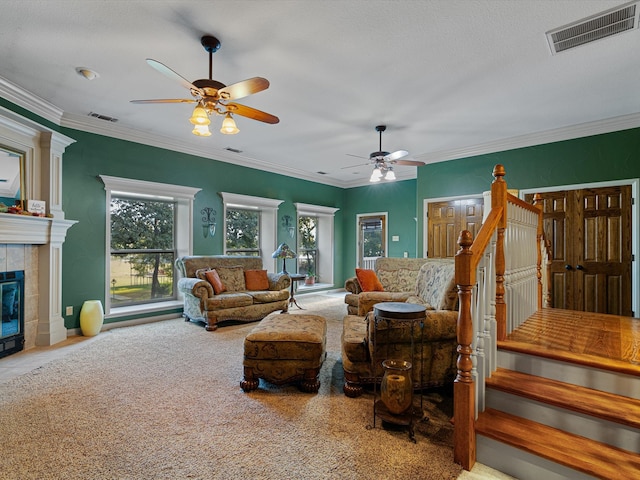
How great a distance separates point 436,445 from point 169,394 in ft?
6.71

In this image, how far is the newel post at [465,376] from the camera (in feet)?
5.91

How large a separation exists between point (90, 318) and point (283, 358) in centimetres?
318

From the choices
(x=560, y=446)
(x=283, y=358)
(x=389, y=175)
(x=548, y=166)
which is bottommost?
(x=560, y=446)

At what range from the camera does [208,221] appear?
586cm

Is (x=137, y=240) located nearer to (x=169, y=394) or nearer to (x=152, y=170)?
(x=152, y=170)

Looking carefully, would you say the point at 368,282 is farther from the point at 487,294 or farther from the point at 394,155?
the point at 487,294

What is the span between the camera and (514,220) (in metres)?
2.51

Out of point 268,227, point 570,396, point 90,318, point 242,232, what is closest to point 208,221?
point 242,232

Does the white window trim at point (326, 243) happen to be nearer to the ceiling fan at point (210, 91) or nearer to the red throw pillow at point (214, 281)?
the red throw pillow at point (214, 281)

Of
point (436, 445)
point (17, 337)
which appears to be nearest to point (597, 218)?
point (436, 445)

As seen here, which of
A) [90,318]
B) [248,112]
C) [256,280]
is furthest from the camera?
[256,280]

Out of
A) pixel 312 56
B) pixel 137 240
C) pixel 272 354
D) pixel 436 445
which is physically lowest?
pixel 436 445

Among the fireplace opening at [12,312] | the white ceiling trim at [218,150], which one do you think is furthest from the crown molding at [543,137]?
the fireplace opening at [12,312]

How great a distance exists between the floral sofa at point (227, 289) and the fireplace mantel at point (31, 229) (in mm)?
1614
